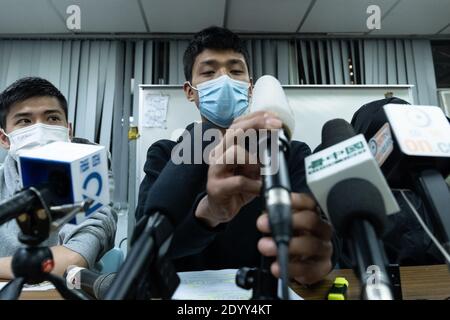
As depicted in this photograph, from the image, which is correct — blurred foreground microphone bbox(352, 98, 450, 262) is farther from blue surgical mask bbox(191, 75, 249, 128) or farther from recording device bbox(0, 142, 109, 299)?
blue surgical mask bbox(191, 75, 249, 128)

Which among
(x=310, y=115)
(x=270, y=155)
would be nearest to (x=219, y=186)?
(x=270, y=155)

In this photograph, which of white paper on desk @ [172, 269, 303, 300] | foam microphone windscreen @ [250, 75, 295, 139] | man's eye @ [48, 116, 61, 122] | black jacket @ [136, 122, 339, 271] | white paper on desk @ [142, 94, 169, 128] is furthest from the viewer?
white paper on desk @ [142, 94, 169, 128]

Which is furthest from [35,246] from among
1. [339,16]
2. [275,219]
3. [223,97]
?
[339,16]

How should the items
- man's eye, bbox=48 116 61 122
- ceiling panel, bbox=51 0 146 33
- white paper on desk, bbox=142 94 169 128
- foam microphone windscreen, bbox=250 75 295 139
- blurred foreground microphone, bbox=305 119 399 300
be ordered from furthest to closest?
white paper on desk, bbox=142 94 169 128
ceiling panel, bbox=51 0 146 33
man's eye, bbox=48 116 61 122
foam microphone windscreen, bbox=250 75 295 139
blurred foreground microphone, bbox=305 119 399 300

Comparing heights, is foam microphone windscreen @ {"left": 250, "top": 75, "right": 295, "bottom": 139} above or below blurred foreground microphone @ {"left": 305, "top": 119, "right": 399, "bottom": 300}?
above

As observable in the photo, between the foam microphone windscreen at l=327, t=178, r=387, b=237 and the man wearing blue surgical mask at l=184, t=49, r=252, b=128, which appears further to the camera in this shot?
the man wearing blue surgical mask at l=184, t=49, r=252, b=128

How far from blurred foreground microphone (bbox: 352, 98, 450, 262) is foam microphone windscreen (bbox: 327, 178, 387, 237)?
2.3 inches

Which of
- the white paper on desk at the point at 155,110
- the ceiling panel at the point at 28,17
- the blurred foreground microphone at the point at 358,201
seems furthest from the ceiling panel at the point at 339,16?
the blurred foreground microphone at the point at 358,201

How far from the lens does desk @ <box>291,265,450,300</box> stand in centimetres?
48

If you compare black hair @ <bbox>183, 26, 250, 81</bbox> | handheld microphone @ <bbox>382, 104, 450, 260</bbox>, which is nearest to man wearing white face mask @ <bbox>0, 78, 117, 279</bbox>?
black hair @ <bbox>183, 26, 250, 81</bbox>

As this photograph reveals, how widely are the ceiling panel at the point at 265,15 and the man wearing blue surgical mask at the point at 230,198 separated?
1.08 meters

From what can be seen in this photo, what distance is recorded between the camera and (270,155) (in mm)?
254

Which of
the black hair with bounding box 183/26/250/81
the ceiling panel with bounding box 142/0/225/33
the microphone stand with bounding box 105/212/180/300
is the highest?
the ceiling panel with bounding box 142/0/225/33
